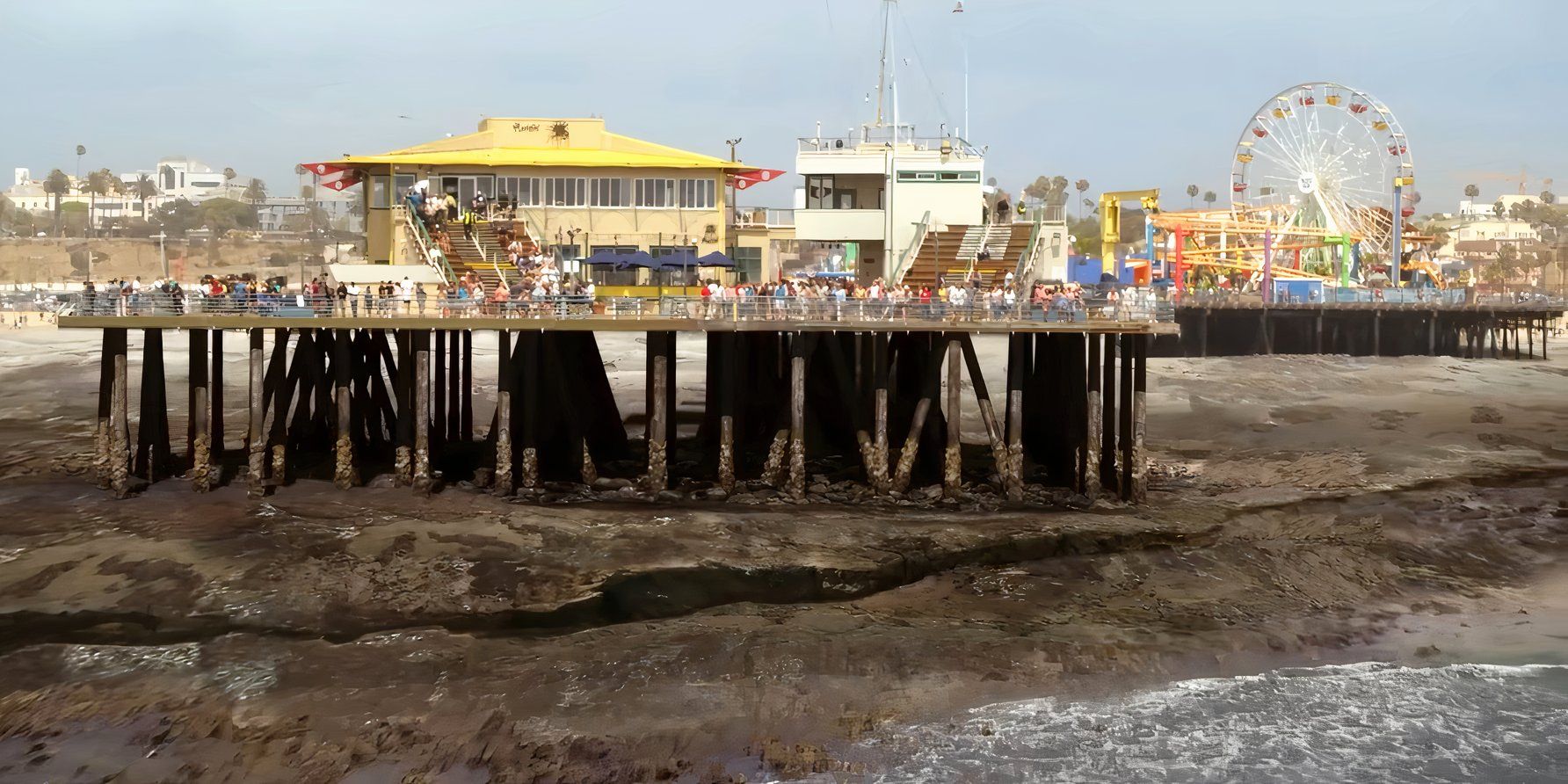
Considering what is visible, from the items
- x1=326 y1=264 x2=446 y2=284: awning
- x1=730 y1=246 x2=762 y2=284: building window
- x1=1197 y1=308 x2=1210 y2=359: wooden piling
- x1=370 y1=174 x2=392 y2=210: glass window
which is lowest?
x1=1197 y1=308 x2=1210 y2=359: wooden piling

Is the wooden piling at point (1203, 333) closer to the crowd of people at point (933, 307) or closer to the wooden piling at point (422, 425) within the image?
the crowd of people at point (933, 307)

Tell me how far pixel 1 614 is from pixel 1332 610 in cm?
2020

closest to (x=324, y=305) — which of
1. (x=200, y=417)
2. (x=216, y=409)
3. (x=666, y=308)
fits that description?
(x=200, y=417)

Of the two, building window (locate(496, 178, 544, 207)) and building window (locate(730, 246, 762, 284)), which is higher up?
building window (locate(496, 178, 544, 207))

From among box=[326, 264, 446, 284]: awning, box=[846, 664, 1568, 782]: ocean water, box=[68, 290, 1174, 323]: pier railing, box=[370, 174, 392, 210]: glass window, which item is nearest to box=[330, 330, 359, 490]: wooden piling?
box=[68, 290, 1174, 323]: pier railing

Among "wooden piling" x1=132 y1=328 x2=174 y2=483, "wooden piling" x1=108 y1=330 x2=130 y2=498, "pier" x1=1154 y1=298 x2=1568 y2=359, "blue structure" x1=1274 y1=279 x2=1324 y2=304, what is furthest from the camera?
"blue structure" x1=1274 y1=279 x2=1324 y2=304

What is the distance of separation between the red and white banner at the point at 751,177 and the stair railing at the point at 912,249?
6.19 meters

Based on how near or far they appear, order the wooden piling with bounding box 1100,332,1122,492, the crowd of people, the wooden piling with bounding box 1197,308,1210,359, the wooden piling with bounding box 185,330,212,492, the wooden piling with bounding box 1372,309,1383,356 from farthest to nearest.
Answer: the wooden piling with bounding box 1372,309,1383,356 → the wooden piling with bounding box 1197,308,1210,359 → the wooden piling with bounding box 1100,332,1122,492 → the crowd of people → the wooden piling with bounding box 185,330,212,492

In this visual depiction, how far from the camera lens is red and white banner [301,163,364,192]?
130 feet

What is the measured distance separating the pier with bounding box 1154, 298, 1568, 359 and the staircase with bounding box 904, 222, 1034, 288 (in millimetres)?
40704

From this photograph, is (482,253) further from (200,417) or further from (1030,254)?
(1030,254)

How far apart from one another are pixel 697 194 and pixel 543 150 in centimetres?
654

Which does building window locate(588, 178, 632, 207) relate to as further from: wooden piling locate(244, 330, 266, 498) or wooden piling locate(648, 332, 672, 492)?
wooden piling locate(244, 330, 266, 498)

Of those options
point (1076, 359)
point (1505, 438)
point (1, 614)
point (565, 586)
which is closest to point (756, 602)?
point (565, 586)
